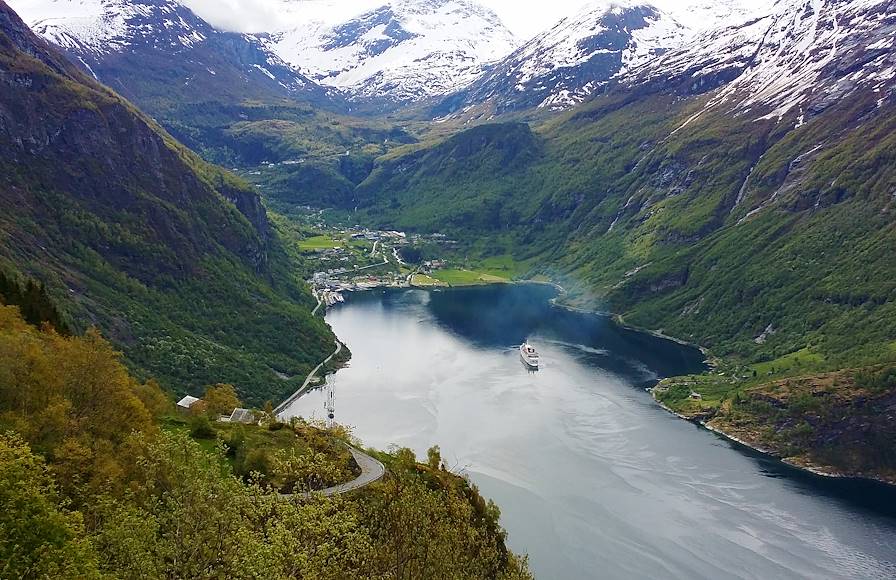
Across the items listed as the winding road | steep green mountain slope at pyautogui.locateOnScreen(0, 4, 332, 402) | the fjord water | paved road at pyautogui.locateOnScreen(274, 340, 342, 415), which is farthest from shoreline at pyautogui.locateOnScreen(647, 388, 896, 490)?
the winding road

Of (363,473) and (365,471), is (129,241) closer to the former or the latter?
(365,471)

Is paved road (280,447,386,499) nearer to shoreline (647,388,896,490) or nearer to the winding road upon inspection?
the winding road

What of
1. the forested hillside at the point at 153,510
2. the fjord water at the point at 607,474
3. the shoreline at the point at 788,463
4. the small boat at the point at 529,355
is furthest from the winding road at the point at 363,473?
the small boat at the point at 529,355

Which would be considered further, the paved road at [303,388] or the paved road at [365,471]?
the paved road at [303,388]

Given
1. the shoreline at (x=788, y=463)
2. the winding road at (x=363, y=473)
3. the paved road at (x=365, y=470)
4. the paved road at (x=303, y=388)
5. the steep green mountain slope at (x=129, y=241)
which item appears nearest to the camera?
the winding road at (x=363, y=473)

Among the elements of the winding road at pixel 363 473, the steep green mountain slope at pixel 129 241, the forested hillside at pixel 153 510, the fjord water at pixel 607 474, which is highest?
the steep green mountain slope at pixel 129 241

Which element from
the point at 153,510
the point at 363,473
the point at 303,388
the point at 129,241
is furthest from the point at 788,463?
the point at 129,241

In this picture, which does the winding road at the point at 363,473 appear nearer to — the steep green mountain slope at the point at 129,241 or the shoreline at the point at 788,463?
the steep green mountain slope at the point at 129,241

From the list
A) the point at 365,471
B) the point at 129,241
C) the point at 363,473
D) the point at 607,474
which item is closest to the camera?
the point at 363,473
